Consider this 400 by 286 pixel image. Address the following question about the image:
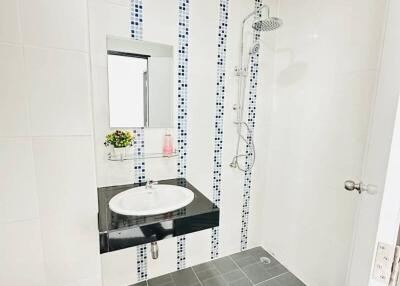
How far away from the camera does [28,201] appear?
2.13ft

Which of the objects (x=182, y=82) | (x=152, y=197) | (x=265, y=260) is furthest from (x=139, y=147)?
(x=265, y=260)

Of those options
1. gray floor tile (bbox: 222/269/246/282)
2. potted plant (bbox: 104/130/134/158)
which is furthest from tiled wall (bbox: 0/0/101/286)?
gray floor tile (bbox: 222/269/246/282)

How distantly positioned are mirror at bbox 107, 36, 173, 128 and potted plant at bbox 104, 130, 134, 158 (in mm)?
95

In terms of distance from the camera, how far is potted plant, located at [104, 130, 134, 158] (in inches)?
57.3

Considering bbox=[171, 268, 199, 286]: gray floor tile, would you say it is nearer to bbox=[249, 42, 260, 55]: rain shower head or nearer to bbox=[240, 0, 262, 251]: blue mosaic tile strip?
bbox=[240, 0, 262, 251]: blue mosaic tile strip

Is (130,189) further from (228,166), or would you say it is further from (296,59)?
(296,59)

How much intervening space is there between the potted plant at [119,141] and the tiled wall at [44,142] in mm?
773

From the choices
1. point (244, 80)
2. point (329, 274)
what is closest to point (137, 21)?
point (244, 80)

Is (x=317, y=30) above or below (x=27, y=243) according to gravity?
above

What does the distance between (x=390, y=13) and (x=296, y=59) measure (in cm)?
105

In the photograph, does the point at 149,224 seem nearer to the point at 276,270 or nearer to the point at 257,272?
the point at 257,272

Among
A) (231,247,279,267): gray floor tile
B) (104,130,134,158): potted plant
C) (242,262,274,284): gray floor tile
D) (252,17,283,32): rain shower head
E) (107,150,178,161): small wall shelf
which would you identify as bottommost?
(231,247,279,267): gray floor tile

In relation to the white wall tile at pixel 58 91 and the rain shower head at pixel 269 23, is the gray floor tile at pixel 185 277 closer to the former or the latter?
the white wall tile at pixel 58 91

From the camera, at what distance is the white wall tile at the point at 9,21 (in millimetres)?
558
